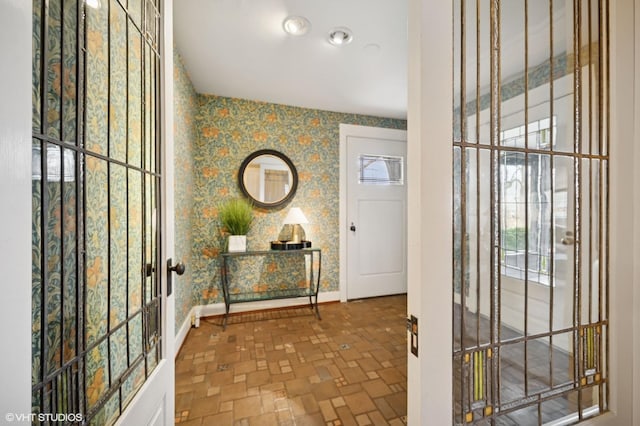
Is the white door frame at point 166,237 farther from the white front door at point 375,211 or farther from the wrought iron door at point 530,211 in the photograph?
the white front door at point 375,211

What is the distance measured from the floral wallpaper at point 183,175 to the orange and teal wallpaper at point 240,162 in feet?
0.13

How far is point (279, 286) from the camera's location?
3039 mm

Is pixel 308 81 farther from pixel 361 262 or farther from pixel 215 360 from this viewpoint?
pixel 215 360

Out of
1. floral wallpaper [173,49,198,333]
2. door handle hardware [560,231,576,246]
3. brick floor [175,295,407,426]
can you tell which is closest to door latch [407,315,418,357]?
door handle hardware [560,231,576,246]

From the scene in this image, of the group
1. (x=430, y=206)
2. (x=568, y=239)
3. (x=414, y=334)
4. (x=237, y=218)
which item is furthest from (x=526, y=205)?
(x=237, y=218)

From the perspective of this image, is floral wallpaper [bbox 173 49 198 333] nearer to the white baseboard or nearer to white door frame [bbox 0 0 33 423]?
the white baseboard

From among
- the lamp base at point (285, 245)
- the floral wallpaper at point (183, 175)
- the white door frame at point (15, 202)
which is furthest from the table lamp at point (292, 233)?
the white door frame at point (15, 202)

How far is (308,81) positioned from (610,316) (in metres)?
2.62

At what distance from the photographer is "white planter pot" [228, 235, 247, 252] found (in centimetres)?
266

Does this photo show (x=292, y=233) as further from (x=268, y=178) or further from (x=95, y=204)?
(x=95, y=204)

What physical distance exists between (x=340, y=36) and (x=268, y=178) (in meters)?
1.63

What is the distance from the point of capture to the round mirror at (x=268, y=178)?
2.92m

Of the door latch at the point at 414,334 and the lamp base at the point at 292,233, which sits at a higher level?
the lamp base at the point at 292,233

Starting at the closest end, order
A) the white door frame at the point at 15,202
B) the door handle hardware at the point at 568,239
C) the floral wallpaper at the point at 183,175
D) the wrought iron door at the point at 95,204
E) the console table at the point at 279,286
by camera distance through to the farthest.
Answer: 1. the white door frame at the point at 15,202
2. the wrought iron door at the point at 95,204
3. the door handle hardware at the point at 568,239
4. the floral wallpaper at the point at 183,175
5. the console table at the point at 279,286
